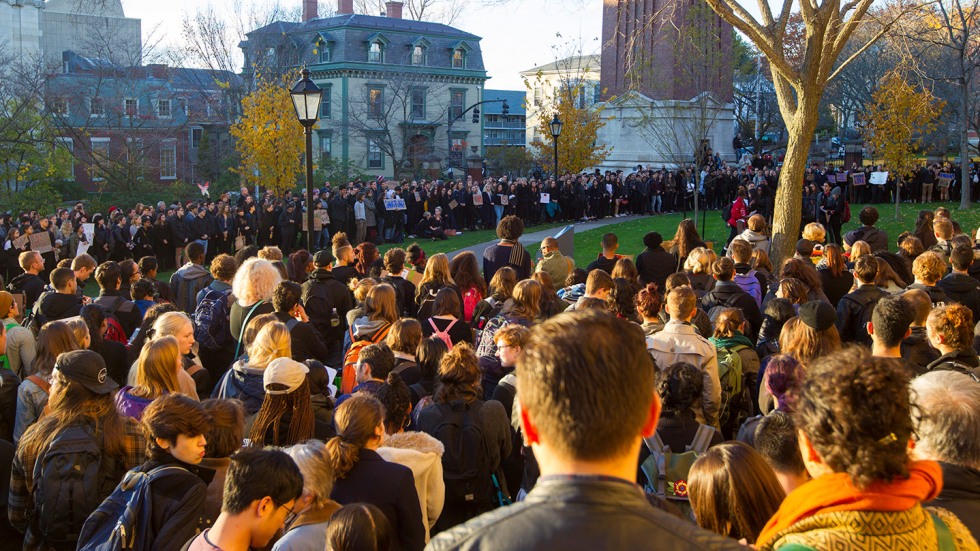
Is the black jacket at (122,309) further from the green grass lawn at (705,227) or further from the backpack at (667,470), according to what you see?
the green grass lawn at (705,227)

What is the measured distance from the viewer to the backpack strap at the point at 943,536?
2.50 meters

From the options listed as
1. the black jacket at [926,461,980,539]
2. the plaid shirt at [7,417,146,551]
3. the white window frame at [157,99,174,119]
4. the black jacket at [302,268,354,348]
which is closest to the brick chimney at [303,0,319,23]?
the white window frame at [157,99,174,119]

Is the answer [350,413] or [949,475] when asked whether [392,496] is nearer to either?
[350,413]

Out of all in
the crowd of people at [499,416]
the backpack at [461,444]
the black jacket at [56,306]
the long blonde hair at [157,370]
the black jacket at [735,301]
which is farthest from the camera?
the black jacket at [56,306]

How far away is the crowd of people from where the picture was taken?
2.03m

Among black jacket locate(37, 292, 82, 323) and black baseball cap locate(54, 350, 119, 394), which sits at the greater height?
black baseball cap locate(54, 350, 119, 394)

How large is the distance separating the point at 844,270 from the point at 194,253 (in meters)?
7.31

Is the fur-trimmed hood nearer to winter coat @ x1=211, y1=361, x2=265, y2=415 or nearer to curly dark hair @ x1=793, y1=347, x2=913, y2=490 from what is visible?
winter coat @ x1=211, y1=361, x2=265, y2=415

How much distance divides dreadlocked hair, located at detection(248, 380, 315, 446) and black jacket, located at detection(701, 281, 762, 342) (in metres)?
4.50

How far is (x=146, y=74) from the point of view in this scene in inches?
1566

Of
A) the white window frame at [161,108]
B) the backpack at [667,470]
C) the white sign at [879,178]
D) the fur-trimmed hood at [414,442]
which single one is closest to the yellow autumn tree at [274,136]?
the white window frame at [161,108]

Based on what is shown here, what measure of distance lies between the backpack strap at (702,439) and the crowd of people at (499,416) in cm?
1

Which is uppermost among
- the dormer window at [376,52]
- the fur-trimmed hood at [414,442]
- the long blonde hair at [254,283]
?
the dormer window at [376,52]

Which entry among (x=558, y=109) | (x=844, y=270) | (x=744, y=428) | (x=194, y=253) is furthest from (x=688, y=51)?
(x=744, y=428)
